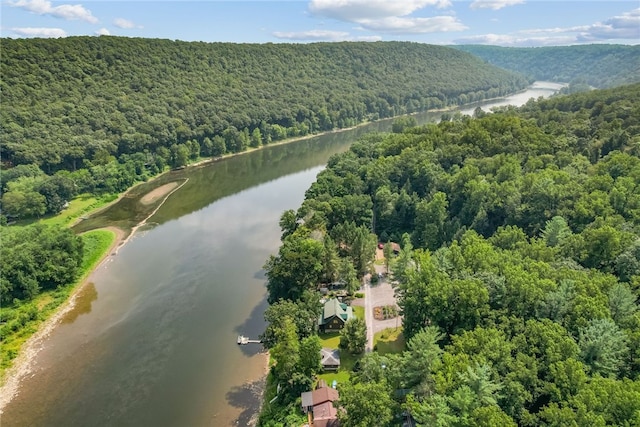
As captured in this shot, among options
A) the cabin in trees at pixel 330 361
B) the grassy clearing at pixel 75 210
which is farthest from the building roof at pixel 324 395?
the grassy clearing at pixel 75 210

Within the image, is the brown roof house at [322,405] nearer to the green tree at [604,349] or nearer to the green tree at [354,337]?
the green tree at [354,337]

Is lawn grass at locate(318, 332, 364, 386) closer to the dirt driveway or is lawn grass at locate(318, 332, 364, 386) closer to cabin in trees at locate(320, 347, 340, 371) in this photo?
cabin in trees at locate(320, 347, 340, 371)

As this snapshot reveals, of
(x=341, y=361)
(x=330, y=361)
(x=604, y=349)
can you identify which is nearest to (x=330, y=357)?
(x=330, y=361)

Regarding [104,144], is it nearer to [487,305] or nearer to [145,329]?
[145,329]

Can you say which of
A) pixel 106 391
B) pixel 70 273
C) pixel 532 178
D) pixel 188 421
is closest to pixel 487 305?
pixel 188 421

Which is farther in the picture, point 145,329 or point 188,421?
point 145,329

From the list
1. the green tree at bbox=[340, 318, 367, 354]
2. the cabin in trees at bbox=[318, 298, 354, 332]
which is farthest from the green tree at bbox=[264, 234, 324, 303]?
the green tree at bbox=[340, 318, 367, 354]
